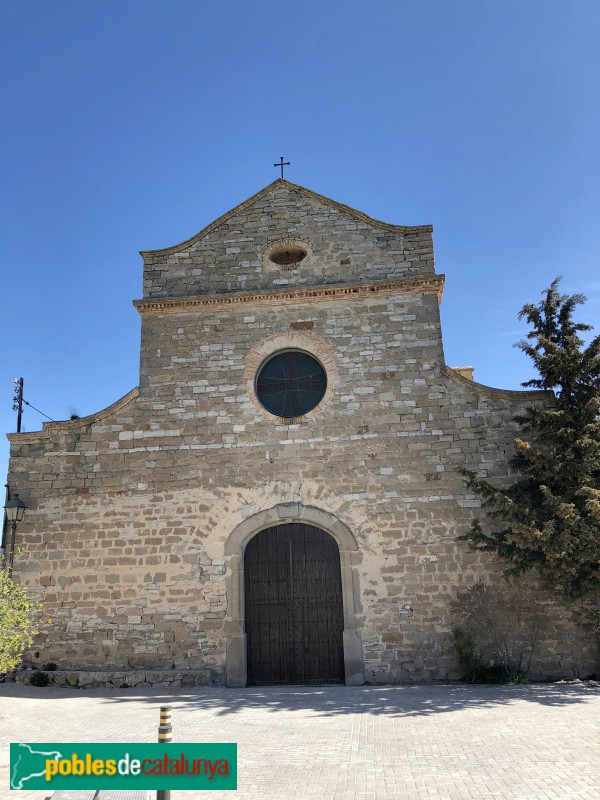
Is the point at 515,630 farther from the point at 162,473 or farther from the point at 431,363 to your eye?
the point at 162,473

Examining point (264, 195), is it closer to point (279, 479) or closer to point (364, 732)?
point (279, 479)

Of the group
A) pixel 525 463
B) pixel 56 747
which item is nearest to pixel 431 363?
pixel 525 463

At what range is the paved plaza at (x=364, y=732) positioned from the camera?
4.99 metres

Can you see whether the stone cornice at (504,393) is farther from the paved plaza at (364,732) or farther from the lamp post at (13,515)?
the lamp post at (13,515)

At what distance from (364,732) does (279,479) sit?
4998 mm

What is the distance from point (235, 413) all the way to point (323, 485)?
6.88ft

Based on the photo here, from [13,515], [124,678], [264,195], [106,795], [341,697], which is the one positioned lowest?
[341,697]

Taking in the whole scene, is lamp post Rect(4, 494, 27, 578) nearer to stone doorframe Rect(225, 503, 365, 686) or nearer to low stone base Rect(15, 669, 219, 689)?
low stone base Rect(15, 669, 219, 689)

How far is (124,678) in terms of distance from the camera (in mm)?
10406

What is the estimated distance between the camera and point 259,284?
12352 mm

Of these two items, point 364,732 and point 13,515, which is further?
point 13,515

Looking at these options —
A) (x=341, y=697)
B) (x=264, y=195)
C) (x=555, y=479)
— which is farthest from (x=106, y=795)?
(x=264, y=195)

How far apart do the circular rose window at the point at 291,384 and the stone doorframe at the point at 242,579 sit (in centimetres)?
184

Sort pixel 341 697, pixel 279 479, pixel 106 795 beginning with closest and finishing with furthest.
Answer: pixel 106 795 → pixel 341 697 → pixel 279 479
